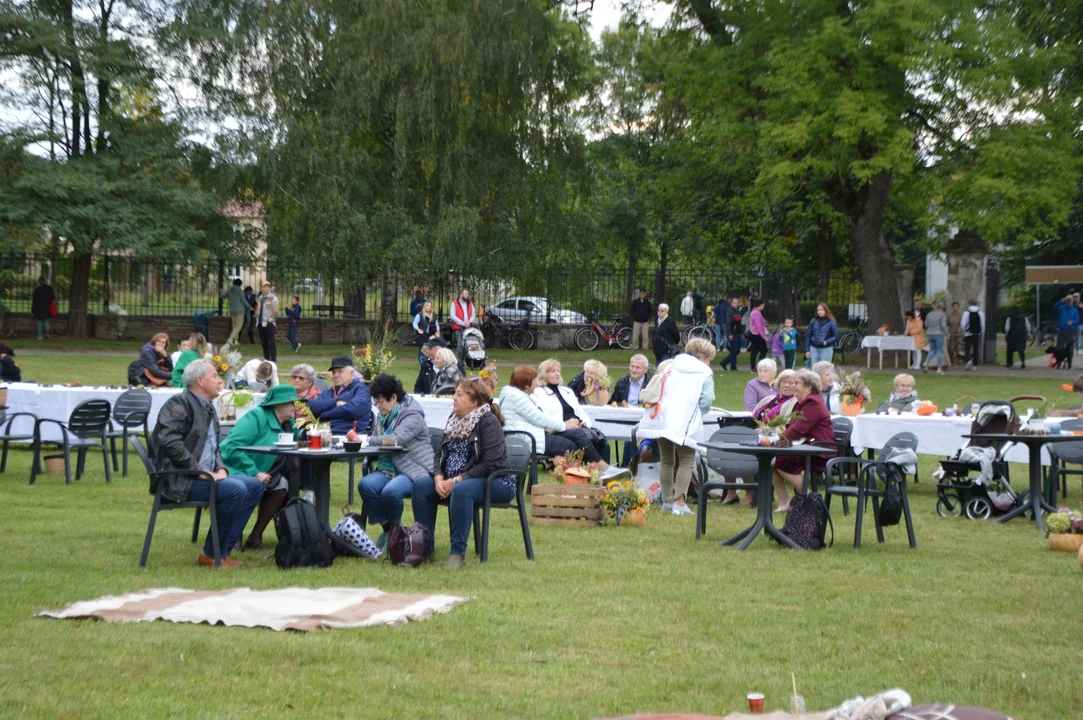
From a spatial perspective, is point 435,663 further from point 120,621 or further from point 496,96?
point 496,96

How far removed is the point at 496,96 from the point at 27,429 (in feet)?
65.5

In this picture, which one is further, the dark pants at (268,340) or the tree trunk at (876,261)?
the tree trunk at (876,261)

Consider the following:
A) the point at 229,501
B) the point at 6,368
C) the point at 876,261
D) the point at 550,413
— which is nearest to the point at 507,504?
the point at 229,501

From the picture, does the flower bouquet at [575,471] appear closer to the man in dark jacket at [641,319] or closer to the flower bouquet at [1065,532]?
the flower bouquet at [1065,532]

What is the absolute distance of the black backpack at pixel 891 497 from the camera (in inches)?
389

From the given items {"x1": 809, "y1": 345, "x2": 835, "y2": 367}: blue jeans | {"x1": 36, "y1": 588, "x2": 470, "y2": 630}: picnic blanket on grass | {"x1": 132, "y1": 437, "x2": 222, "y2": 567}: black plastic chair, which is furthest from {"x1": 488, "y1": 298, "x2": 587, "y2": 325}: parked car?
{"x1": 36, "y1": 588, "x2": 470, "y2": 630}: picnic blanket on grass

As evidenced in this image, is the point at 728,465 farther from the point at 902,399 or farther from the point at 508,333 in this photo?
the point at 508,333

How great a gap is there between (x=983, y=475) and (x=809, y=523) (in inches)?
112


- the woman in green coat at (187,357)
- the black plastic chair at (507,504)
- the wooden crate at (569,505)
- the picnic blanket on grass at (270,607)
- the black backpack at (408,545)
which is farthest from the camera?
the woman in green coat at (187,357)

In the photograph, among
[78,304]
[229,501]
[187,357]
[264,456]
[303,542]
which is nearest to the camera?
[303,542]

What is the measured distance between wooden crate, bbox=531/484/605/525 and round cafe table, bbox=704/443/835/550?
1322 millimetres

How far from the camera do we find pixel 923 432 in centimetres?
1330

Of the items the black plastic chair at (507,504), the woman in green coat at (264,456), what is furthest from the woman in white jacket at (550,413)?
the woman in green coat at (264,456)

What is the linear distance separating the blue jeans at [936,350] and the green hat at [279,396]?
73.5 feet
